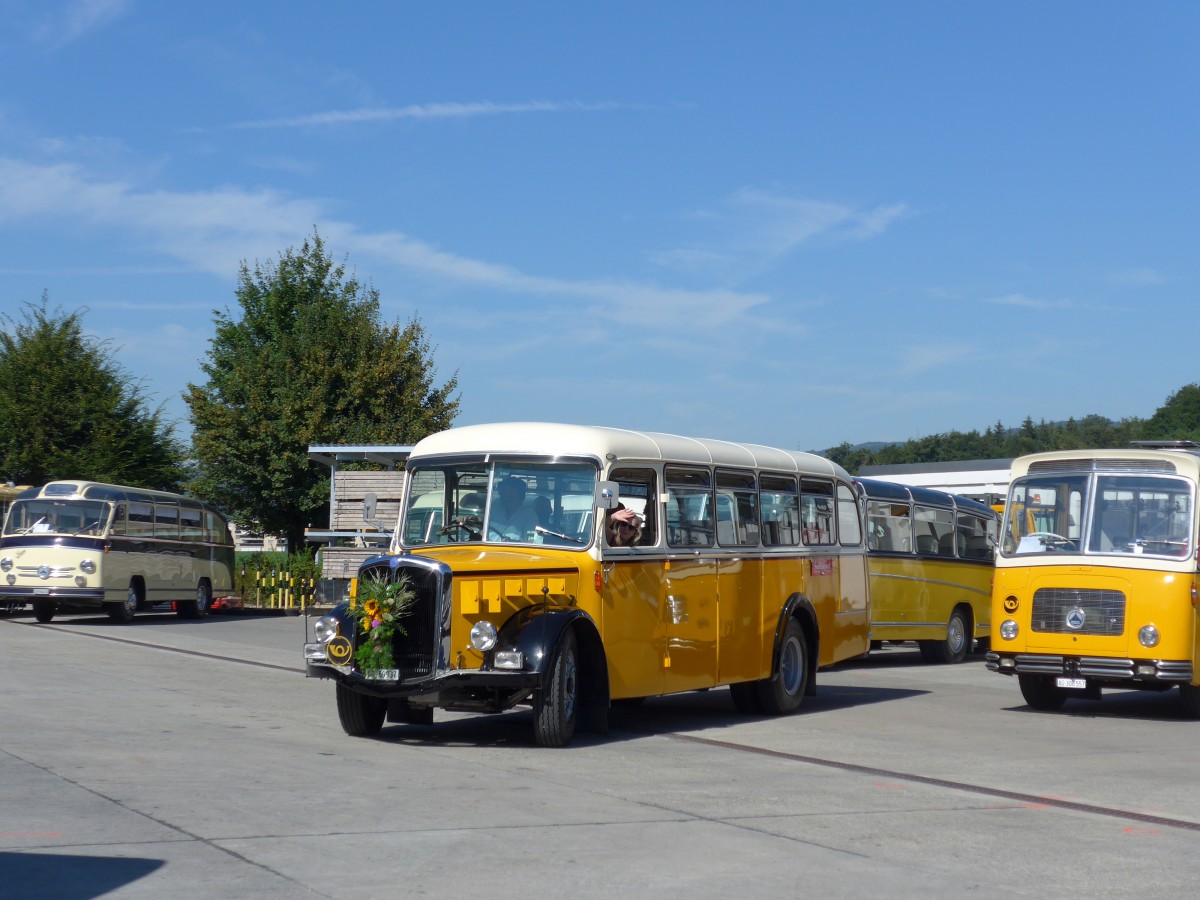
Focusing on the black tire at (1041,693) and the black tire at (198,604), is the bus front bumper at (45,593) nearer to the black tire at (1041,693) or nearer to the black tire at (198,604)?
the black tire at (198,604)

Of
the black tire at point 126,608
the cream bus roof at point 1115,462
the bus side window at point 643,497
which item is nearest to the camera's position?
the bus side window at point 643,497

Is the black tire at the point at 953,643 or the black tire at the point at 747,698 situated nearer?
the black tire at the point at 747,698

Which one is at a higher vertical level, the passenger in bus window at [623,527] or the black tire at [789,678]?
the passenger in bus window at [623,527]

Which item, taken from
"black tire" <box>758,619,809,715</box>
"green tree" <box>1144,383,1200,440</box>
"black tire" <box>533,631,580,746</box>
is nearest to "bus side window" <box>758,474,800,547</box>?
→ "black tire" <box>758,619,809,715</box>

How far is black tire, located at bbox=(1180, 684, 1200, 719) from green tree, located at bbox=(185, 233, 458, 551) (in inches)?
1071

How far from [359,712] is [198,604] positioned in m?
23.9

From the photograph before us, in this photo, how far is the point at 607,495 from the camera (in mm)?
11906

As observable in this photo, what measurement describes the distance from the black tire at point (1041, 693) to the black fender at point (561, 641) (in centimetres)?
589

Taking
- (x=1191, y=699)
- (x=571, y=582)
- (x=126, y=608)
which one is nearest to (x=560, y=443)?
(x=571, y=582)

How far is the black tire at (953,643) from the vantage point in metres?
25.9

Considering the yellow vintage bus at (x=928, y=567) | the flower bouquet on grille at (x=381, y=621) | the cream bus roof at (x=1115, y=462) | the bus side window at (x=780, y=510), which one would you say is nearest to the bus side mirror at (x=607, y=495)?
the flower bouquet on grille at (x=381, y=621)

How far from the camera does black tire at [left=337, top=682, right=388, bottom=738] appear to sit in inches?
473

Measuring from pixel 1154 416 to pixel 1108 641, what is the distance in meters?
94.1

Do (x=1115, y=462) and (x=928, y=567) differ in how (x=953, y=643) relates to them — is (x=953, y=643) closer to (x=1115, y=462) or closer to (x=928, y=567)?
(x=928, y=567)
